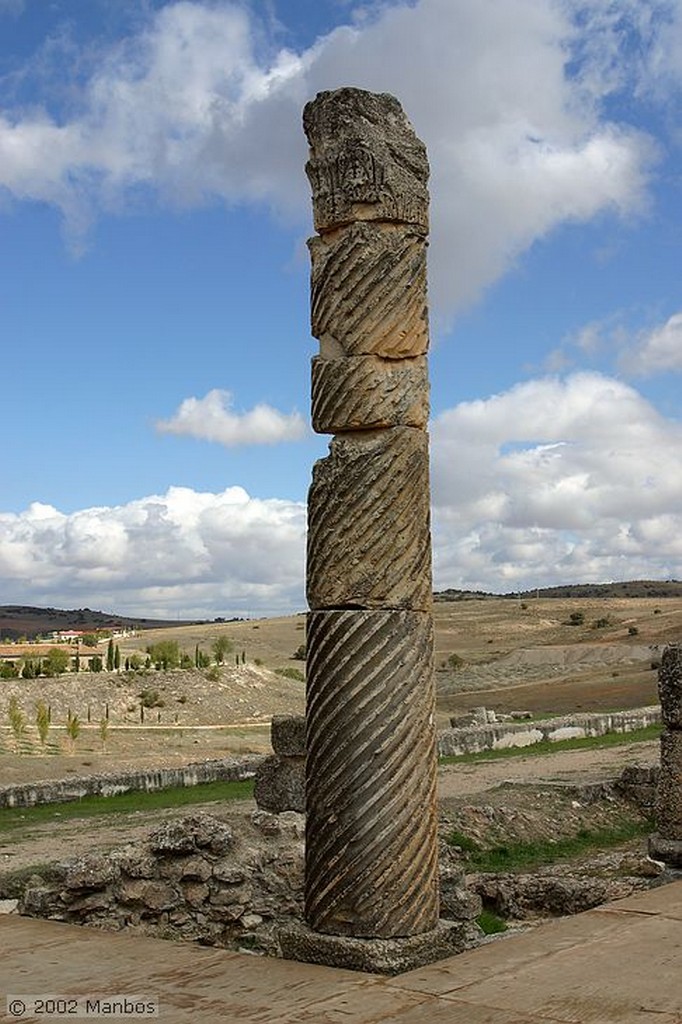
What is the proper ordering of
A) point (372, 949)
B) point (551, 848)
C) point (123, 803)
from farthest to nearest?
point (123, 803) < point (551, 848) < point (372, 949)

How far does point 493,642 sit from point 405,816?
72.5m

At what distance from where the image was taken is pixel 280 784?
1555cm

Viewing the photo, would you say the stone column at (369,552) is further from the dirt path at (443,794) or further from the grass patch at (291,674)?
the grass patch at (291,674)

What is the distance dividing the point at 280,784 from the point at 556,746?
12.5 metres

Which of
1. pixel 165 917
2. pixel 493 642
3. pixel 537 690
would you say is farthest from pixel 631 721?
pixel 493 642

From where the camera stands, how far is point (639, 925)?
6293 millimetres

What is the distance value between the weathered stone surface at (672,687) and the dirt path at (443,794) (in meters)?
4.62

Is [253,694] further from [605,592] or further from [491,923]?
[605,592]

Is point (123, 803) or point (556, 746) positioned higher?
point (556, 746)

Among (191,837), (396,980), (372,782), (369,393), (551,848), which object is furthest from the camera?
(551,848)

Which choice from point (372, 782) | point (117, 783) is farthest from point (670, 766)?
point (117, 783)

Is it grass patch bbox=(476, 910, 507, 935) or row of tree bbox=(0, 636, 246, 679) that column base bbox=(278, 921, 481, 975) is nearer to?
grass patch bbox=(476, 910, 507, 935)

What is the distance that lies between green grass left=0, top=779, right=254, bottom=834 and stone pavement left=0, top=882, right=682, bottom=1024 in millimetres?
12324

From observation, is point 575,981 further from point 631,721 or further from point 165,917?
point 631,721
